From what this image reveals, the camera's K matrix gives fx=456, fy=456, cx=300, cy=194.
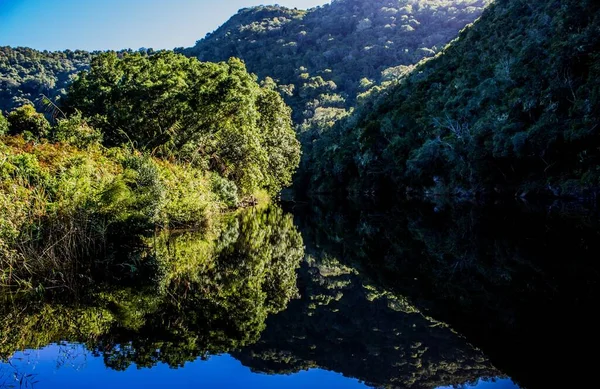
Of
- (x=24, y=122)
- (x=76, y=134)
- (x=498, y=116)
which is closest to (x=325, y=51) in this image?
(x=498, y=116)

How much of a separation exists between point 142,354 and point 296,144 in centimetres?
3860

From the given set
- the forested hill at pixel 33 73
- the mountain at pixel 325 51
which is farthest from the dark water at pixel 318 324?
the mountain at pixel 325 51

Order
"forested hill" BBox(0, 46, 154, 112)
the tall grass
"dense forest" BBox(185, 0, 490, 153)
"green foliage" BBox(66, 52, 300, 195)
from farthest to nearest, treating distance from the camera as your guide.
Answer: "dense forest" BBox(185, 0, 490, 153)
"forested hill" BBox(0, 46, 154, 112)
"green foliage" BBox(66, 52, 300, 195)
the tall grass

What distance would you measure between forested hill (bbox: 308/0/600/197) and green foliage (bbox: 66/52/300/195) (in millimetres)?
21161

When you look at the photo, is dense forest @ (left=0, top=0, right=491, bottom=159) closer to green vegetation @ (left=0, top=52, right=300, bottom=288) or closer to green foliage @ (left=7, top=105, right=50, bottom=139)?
green foliage @ (left=7, top=105, right=50, bottom=139)

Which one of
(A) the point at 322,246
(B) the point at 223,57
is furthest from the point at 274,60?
(A) the point at 322,246

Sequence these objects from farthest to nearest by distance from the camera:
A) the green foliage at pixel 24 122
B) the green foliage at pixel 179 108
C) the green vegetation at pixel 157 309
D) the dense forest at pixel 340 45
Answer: the dense forest at pixel 340 45 → the green foliage at pixel 24 122 → the green foliage at pixel 179 108 → the green vegetation at pixel 157 309

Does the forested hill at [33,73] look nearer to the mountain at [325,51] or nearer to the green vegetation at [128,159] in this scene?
the mountain at [325,51]

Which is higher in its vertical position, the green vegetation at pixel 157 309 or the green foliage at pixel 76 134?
the green foliage at pixel 76 134

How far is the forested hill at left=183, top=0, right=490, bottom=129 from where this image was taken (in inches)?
4939

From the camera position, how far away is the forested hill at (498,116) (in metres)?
32.8

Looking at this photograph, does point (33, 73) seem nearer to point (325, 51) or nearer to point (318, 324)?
point (325, 51)

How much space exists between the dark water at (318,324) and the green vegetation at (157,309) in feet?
0.10

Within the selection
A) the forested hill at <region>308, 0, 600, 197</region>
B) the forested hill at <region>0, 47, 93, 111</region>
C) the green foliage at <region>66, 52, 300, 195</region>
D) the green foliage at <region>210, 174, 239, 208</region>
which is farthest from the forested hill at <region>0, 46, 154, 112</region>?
the green foliage at <region>210, 174, 239, 208</region>
